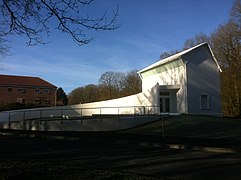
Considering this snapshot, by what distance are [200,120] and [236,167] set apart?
1572 centimetres

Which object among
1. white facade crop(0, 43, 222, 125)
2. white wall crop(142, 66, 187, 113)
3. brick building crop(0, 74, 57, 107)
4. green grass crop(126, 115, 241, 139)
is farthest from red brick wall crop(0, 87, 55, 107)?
green grass crop(126, 115, 241, 139)

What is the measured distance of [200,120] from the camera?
23516 mm

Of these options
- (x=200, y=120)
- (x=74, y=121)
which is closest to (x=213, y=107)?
(x=200, y=120)

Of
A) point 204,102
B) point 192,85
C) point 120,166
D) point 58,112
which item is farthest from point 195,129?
point 58,112

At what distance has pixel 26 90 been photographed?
64.1 meters

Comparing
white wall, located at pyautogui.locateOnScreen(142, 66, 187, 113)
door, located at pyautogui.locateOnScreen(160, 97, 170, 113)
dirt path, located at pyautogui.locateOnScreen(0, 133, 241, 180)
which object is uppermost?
white wall, located at pyautogui.locateOnScreen(142, 66, 187, 113)

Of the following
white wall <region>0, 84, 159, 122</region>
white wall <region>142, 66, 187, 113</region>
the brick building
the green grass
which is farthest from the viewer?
the brick building

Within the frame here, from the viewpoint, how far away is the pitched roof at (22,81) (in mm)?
62809

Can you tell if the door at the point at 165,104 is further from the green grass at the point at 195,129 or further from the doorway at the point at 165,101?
the green grass at the point at 195,129

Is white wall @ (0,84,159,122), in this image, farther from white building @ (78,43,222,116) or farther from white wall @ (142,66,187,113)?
white wall @ (142,66,187,113)

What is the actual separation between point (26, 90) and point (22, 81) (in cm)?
261

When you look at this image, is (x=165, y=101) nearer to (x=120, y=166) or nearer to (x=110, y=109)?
(x=110, y=109)

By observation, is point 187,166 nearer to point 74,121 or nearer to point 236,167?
point 236,167

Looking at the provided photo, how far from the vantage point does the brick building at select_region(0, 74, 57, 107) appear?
2438 inches
